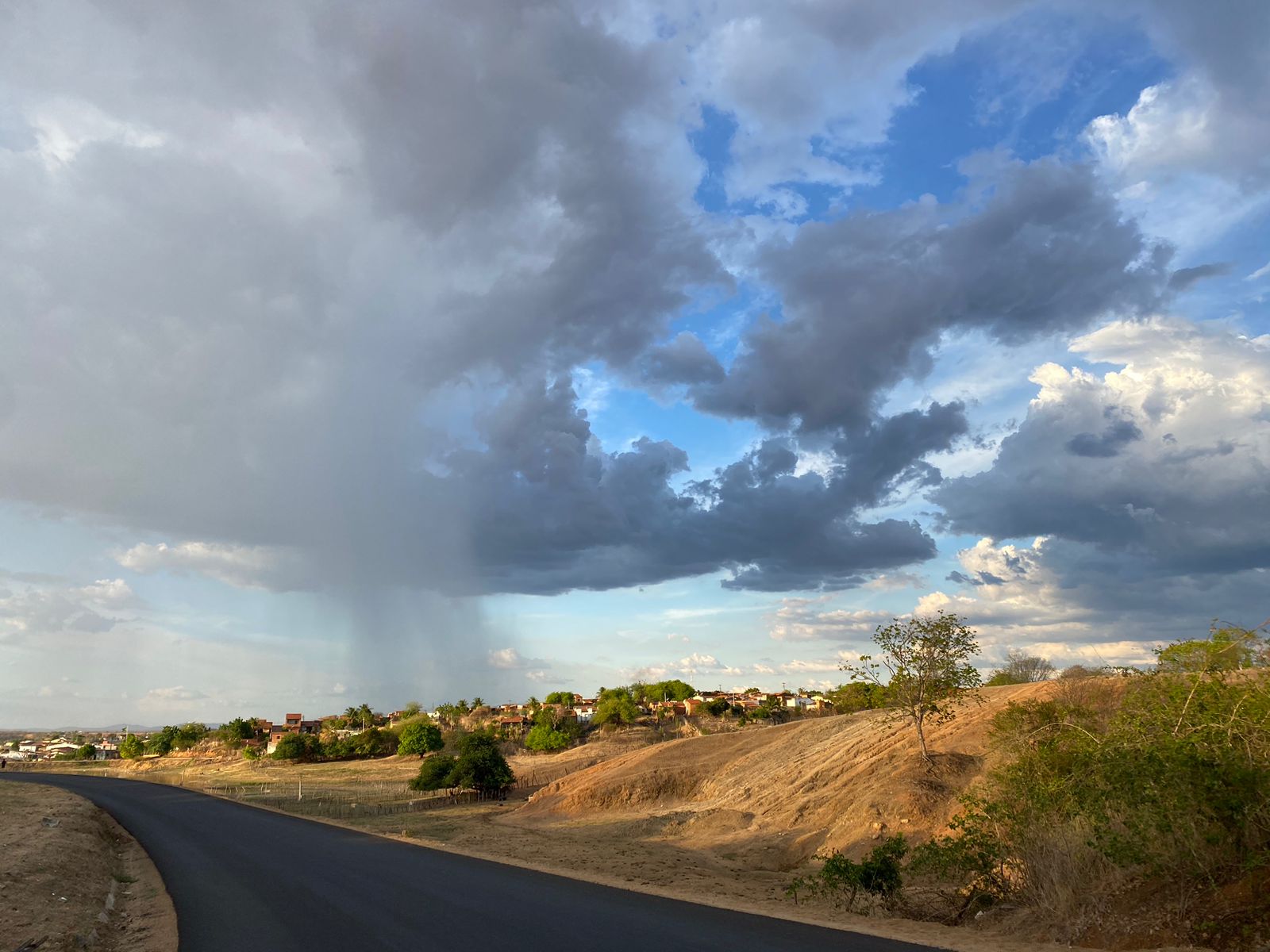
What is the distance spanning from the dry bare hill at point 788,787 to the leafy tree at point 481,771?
7.94 metres

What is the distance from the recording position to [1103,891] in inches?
569

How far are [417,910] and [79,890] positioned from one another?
487 inches

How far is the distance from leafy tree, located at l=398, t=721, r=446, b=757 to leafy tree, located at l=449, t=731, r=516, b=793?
53440mm

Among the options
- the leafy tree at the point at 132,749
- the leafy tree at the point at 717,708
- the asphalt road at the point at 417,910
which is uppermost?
the asphalt road at the point at 417,910

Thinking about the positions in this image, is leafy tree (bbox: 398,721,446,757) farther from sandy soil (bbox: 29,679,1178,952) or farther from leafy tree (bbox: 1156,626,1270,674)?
leafy tree (bbox: 1156,626,1270,674)

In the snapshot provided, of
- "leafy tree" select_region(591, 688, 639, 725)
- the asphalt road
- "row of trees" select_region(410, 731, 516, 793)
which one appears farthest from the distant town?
the asphalt road

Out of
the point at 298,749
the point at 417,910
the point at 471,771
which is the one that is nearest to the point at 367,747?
the point at 298,749

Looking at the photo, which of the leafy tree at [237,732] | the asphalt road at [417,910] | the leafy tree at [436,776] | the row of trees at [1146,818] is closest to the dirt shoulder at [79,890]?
the asphalt road at [417,910]

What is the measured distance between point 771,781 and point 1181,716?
113 ft

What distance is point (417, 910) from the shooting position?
17.3 m

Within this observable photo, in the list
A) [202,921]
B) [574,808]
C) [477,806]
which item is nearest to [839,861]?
[202,921]

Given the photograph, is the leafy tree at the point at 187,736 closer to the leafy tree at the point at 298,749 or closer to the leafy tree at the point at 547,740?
the leafy tree at the point at 298,749

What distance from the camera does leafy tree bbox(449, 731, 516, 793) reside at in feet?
204

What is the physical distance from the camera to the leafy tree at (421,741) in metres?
113
